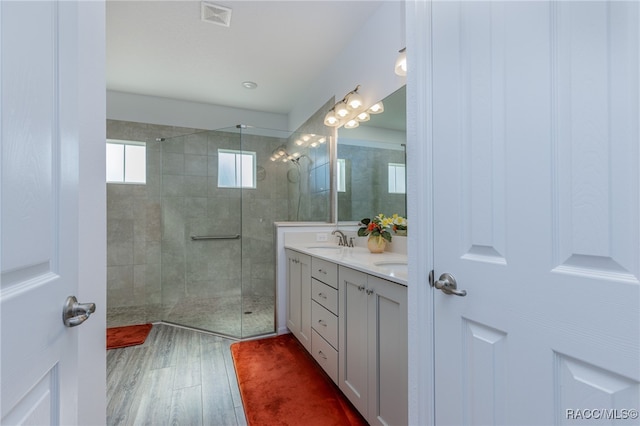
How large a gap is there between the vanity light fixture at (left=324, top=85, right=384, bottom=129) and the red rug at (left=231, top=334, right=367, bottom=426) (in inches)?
78.5

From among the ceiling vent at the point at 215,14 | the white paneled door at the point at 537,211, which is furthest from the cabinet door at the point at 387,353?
the ceiling vent at the point at 215,14

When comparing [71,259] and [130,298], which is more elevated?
[71,259]

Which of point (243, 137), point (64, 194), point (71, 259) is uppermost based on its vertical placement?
point (243, 137)

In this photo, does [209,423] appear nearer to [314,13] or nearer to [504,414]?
[504,414]

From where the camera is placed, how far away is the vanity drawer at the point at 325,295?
1710 millimetres

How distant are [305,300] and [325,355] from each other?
0.47m

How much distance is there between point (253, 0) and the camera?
1916 millimetres

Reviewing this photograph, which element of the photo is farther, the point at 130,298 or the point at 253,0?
the point at 130,298

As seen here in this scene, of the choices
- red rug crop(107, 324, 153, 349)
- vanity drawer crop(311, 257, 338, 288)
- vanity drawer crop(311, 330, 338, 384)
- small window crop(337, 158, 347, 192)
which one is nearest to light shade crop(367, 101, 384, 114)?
small window crop(337, 158, 347, 192)

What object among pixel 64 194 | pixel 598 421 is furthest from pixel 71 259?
pixel 598 421

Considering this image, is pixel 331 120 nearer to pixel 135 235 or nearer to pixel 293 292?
pixel 293 292

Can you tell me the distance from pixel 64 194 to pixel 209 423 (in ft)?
4.76

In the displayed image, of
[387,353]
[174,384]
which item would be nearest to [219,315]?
[174,384]

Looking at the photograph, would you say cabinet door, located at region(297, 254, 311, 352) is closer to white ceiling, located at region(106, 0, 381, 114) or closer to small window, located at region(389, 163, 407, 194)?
small window, located at region(389, 163, 407, 194)
